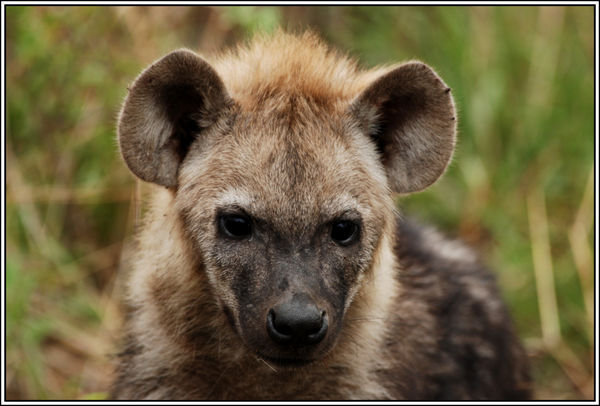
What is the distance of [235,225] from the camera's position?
8.77 ft

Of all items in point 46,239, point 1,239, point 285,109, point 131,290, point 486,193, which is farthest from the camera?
point 486,193

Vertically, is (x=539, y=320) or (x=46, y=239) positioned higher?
(x=46, y=239)

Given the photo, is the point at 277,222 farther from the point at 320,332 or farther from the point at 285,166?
the point at 320,332

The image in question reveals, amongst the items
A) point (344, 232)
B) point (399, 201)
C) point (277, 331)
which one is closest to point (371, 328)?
point (344, 232)

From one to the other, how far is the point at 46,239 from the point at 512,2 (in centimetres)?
331

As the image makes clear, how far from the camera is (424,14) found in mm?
6105

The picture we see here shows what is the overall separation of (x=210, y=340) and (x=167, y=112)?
0.78 meters

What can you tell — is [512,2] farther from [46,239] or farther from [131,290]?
[131,290]

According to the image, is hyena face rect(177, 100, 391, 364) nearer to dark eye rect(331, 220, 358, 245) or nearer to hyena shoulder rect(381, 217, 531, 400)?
dark eye rect(331, 220, 358, 245)

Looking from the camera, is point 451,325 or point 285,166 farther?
point 451,325

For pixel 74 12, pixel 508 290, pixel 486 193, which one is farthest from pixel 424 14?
pixel 74 12

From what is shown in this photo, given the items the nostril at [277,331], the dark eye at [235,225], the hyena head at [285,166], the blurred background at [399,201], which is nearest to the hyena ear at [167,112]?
the hyena head at [285,166]

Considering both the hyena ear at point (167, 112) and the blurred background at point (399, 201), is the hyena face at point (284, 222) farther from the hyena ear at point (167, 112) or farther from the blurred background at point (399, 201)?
the blurred background at point (399, 201)

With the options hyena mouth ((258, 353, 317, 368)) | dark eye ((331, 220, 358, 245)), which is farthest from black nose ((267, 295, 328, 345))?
dark eye ((331, 220, 358, 245))
